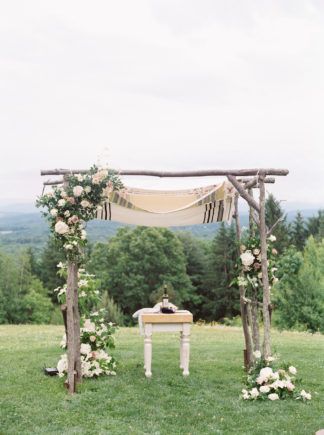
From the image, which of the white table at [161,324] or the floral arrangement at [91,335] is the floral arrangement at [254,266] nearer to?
the white table at [161,324]

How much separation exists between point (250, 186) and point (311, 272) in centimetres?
2247

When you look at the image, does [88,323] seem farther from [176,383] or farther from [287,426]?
[287,426]

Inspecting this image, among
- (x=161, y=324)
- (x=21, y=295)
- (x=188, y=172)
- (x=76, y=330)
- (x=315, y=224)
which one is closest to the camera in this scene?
(x=76, y=330)

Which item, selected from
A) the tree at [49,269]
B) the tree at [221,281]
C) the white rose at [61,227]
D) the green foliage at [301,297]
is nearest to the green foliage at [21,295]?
the tree at [49,269]

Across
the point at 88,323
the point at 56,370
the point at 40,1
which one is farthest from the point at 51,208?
the point at 40,1

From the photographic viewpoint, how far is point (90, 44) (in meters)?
12.6

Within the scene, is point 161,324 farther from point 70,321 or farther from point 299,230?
point 299,230

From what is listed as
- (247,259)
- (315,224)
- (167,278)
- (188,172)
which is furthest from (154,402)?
(315,224)

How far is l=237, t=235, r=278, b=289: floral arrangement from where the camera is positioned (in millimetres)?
8586

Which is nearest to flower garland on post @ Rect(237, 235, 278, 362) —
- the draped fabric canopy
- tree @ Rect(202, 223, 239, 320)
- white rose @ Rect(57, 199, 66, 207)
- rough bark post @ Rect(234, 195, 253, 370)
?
rough bark post @ Rect(234, 195, 253, 370)

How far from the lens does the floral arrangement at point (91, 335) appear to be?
29.1ft

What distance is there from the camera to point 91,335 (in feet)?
29.6

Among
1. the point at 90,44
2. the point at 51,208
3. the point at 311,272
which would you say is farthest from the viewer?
the point at 311,272

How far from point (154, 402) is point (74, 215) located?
111 inches
